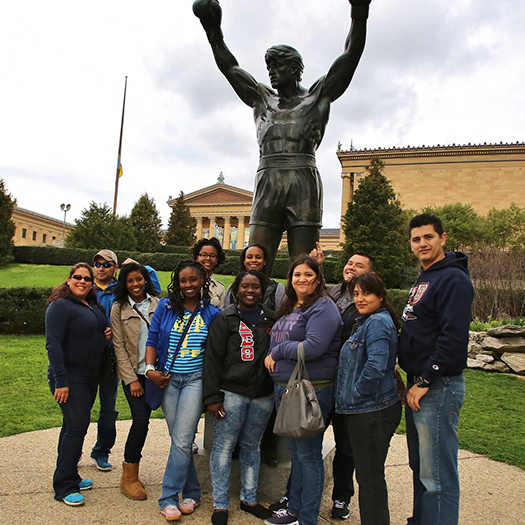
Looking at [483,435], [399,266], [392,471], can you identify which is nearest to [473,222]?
[399,266]

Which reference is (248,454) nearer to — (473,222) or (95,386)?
(95,386)

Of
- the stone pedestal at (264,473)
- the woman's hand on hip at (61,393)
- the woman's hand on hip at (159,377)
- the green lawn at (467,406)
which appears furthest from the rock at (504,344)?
the woman's hand on hip at (61,393)

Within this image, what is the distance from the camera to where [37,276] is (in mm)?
22672

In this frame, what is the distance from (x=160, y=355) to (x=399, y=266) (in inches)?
754

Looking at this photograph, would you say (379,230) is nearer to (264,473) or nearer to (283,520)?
(264,473)

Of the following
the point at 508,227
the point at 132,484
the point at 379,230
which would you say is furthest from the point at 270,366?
the point at 508,227

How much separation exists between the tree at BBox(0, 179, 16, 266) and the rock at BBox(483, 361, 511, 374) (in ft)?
80.3

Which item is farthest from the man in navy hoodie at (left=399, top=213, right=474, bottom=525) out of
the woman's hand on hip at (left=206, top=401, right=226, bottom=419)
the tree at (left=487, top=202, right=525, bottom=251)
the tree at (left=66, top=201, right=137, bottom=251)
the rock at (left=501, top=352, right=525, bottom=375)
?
the tree at (left=487, top=202, right=525, bottom=251)

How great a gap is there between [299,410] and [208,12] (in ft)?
12.1

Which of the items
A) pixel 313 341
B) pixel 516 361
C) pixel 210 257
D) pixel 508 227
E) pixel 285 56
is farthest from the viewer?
pixel 508 227

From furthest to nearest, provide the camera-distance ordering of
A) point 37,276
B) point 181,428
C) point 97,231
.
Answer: point 97,231
point 37,276
point 181,428

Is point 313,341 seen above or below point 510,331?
above

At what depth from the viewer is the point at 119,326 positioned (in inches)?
143

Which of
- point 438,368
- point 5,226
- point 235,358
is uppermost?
point 5,226
